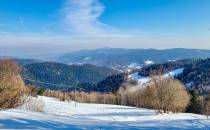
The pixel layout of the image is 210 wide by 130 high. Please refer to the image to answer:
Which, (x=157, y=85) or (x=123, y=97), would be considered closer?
(x=157, y=85)

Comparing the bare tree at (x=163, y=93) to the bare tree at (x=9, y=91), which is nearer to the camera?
the bare tree at (x=9, y=91)

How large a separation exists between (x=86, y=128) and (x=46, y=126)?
127cm

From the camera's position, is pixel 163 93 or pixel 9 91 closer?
pixel 9 91

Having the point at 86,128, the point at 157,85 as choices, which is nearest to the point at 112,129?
the point at 86,128

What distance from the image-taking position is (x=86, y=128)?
454 inches

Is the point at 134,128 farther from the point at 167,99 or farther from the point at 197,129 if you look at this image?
the point at 167,99

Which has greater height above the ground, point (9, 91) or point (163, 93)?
point (163, 93)

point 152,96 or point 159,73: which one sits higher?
point 159,73

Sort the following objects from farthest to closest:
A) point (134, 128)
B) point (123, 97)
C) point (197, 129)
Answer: point (123, 97) < point (197, 129) < point (134, 128)

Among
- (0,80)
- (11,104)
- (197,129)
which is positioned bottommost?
(197,129)

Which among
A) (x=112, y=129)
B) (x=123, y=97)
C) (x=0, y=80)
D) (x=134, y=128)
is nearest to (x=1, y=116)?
(x=0, y=80)

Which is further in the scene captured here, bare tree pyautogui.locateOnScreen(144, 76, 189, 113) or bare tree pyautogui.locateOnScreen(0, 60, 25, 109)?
bare tree pyautogui.locateOnScreen(144, 76, 189, 113)

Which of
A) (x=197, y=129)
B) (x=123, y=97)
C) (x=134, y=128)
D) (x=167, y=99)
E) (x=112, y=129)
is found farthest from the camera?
(x=123, y=97)

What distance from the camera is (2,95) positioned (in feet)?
43.1
